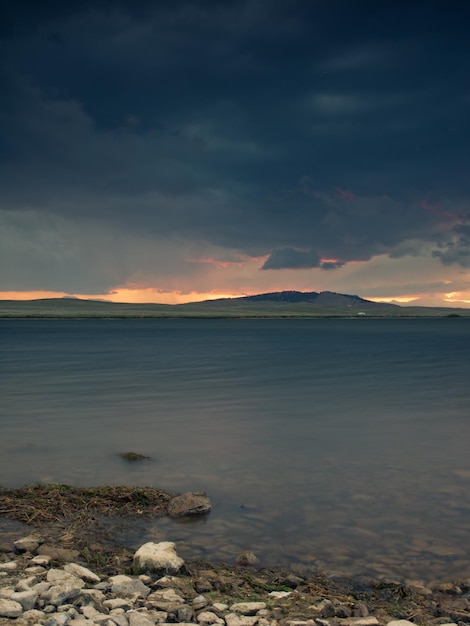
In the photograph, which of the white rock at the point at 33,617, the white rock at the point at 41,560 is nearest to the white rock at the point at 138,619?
the white rock at the point at 33,617

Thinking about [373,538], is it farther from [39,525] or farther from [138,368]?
[138,368]

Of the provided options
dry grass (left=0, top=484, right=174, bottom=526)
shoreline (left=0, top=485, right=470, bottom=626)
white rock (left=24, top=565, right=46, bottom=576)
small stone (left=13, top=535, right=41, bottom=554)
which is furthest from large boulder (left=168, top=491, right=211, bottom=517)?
white rock (left=24, top=565, right=46, bottom=576)

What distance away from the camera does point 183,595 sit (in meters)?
7.48

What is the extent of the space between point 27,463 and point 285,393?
57.9 feet

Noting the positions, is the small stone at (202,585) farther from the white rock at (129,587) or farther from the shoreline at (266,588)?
the white rock at (129,587)

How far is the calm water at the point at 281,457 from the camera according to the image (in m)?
9.80

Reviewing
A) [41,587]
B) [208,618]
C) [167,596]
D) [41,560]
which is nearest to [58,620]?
[41,587]

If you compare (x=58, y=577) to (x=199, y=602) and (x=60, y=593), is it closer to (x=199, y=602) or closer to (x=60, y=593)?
(x=60, y=593)

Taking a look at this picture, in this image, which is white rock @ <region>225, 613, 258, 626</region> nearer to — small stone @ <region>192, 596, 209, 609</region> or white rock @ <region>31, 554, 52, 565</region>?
small stone @ <region>192, 596, 209, 609</region>

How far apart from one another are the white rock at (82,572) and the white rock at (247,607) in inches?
72.9

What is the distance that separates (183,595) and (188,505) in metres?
3.53

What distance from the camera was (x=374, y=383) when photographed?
118ft

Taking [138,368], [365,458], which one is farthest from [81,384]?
[365,458]

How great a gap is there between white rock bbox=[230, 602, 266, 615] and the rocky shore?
11 mm
